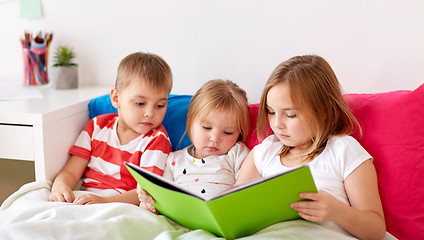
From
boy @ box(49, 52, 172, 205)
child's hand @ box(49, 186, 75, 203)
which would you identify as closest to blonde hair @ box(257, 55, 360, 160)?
boy @ box(49, 52, 172, 205)

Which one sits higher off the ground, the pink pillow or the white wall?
the white wall

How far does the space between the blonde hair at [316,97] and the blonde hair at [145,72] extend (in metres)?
0.36

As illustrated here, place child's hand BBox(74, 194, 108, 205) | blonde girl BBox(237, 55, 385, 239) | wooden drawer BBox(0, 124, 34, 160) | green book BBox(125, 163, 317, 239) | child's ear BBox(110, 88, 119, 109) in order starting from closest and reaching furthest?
green book BBox(125, 163, 317, 239), blonde girl BBox(237, 55, 385, 239), child's hand BBox(74, 194, 108, 205), wooden drawer BBox(0, 124, 34, 160), child's ear BBox(110, 88, 119, 109)

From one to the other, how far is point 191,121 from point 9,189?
0.86 m

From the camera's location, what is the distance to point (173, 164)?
4.80 ft

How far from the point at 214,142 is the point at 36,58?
3.01 ft

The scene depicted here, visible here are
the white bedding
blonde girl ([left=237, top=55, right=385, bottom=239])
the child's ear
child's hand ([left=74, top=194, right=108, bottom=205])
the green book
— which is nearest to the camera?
the green book

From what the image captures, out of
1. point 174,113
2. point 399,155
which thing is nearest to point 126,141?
point 174,113

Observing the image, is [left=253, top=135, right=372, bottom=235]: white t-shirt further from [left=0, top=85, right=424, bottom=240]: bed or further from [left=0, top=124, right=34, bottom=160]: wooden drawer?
[left=0, top=124, right=34, bottom=160]: wooden drawer

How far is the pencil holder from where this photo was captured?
1.83 m

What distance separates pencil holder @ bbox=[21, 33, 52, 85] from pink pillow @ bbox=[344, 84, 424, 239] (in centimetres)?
127

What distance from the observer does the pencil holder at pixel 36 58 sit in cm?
183

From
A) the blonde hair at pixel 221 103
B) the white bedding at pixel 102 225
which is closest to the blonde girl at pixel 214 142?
the blonde hair at pixel 221 103

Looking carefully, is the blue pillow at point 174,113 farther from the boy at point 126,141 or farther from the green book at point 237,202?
the green book at point 237,202
